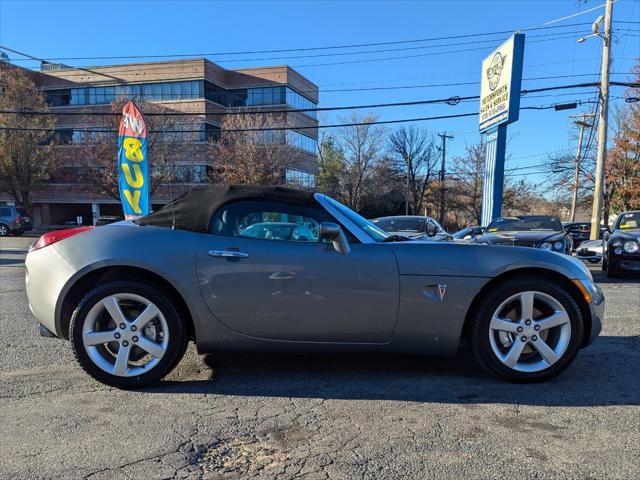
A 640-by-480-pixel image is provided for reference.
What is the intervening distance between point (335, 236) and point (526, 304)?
4.80 feet

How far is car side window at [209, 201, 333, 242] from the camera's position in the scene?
335 cm

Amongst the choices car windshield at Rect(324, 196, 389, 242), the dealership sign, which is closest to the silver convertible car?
car windshield at Rect(324, 196, 389, 242)

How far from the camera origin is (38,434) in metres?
2.60

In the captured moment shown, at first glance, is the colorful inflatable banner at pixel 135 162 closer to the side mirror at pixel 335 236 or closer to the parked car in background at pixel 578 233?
the side mirror at pixel 335 236

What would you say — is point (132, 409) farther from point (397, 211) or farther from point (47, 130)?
point (397, 211)

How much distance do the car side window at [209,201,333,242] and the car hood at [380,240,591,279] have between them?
634 mm

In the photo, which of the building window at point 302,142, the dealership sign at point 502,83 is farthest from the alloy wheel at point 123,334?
the building window at point 302,142

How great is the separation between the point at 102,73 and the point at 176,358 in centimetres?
4722

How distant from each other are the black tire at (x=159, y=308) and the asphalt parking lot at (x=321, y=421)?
4.1 inches

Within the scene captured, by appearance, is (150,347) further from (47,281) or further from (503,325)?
(503,325)

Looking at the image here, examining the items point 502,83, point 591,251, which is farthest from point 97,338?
point 502,83

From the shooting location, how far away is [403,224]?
10.5 m

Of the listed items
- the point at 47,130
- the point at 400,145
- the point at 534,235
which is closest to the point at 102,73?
the point at 47,130

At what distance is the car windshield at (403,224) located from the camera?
10203 mm
